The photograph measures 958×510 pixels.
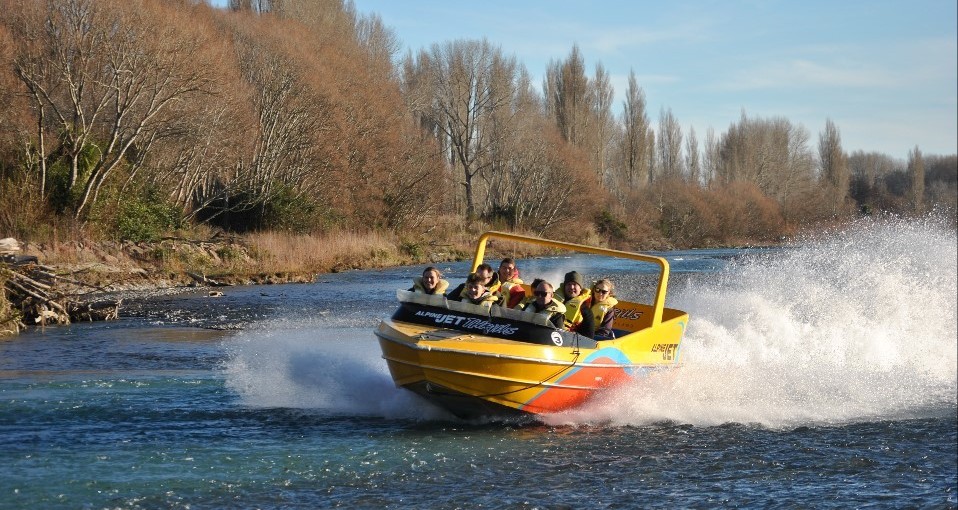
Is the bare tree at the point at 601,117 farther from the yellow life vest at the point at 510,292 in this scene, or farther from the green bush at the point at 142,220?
the yellow life vest at the point at 510,292

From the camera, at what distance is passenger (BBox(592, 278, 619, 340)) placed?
13531mm

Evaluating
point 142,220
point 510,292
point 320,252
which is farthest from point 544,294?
point 320,252

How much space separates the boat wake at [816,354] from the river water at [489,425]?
5 centimetres

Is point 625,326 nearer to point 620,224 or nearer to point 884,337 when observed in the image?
point 884,337

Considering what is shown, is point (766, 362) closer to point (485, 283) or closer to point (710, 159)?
point (485, 283)

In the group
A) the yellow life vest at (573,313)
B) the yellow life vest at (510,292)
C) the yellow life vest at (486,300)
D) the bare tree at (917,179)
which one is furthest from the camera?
the bare tree at (917,179)

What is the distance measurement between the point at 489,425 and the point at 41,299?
41.8ft

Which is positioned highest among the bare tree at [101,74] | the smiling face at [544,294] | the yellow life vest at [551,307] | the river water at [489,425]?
the bare tree at [101,74]

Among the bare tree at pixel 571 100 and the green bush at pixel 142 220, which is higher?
the bare tree at pixel 571 100

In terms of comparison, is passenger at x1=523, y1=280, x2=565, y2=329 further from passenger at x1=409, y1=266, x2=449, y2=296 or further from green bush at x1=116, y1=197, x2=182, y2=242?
green bush at x1=116, y1=197, x2=182, y2=242

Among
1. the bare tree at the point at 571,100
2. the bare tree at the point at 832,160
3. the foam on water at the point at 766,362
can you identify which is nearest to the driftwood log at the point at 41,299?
the foam on water at the point at 766,362

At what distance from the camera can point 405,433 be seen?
40.9 feet

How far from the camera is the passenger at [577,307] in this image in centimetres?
1320

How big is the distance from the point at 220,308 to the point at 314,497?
17.6 meters
